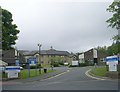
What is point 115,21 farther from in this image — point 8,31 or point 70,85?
point 8,31

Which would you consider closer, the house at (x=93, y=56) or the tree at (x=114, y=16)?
the tree at (x=114, y=16)

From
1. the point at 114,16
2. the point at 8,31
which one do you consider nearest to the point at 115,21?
the point at 114,16

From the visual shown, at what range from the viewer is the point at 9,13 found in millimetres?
51500


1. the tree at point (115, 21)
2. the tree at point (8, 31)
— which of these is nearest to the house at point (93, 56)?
the tree at point (8, 31)

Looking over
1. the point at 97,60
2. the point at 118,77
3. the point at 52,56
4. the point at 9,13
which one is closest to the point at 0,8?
the point at 9,13

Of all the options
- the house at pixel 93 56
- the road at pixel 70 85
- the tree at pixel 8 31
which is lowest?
the road at pixel 70 85

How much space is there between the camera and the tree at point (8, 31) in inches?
1858

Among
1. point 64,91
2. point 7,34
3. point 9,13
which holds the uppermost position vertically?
point 9,13

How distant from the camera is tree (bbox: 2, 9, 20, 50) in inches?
1858

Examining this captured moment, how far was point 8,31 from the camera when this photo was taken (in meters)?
49.4

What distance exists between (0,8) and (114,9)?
19666 millimetres

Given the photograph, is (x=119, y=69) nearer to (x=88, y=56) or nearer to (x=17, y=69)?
(x=17, y=69)

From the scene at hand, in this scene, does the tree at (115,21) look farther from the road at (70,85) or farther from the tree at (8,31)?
the tree at (8,31)

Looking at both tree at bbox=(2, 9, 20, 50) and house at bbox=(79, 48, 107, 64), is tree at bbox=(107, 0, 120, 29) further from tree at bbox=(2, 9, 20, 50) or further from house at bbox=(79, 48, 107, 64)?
house at bbox=(79, 48, 107, 64)
